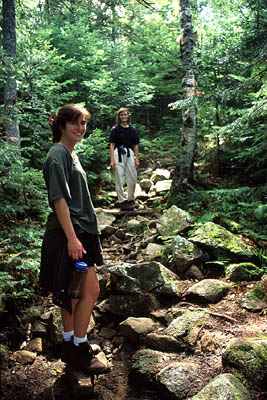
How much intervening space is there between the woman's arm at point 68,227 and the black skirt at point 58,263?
0.37 feet

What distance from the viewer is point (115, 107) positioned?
32.7ft

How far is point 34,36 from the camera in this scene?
25.7 ft

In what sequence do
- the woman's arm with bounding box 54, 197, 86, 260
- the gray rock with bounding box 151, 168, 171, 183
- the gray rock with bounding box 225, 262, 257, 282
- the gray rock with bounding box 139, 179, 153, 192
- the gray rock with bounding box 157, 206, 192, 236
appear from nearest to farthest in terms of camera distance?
1. the woman's arm with bounding box 54, 197, 86, 260
2. the gray rock with bounding box 225, 262, 257, 282
3. the gray rock with bounding box 157, 206, 192, 236
4. the gray rock with bounding box 139, 179, 153, 192
5. the gray rock with bounding box 151, 168, 171, 183

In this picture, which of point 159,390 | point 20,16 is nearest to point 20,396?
point 159,390

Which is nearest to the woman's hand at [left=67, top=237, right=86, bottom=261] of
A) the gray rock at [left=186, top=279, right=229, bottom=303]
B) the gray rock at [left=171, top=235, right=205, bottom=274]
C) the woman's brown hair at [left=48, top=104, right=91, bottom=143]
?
the woman's brown hair at [left=48, top=104, right=91, bottom=143]

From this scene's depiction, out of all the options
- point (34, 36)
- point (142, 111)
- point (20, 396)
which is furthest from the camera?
point (142, 111)

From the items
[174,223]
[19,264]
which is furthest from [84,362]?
[174,223]

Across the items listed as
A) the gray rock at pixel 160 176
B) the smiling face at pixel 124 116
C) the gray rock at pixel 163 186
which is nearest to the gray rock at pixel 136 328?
the smiling face at pixel 124 116

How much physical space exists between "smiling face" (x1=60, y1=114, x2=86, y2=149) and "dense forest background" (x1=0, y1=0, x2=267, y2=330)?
1.68 m

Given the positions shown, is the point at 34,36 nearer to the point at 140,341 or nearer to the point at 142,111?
the point at 140,341

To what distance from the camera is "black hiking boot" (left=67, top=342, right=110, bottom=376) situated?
2938 mm

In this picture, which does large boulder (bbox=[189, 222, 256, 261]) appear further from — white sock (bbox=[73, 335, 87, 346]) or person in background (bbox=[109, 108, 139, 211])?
person in background (bbox=[109, 108, 139, 211])

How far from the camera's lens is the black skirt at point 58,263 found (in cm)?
271

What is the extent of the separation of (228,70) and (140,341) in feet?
28.3
